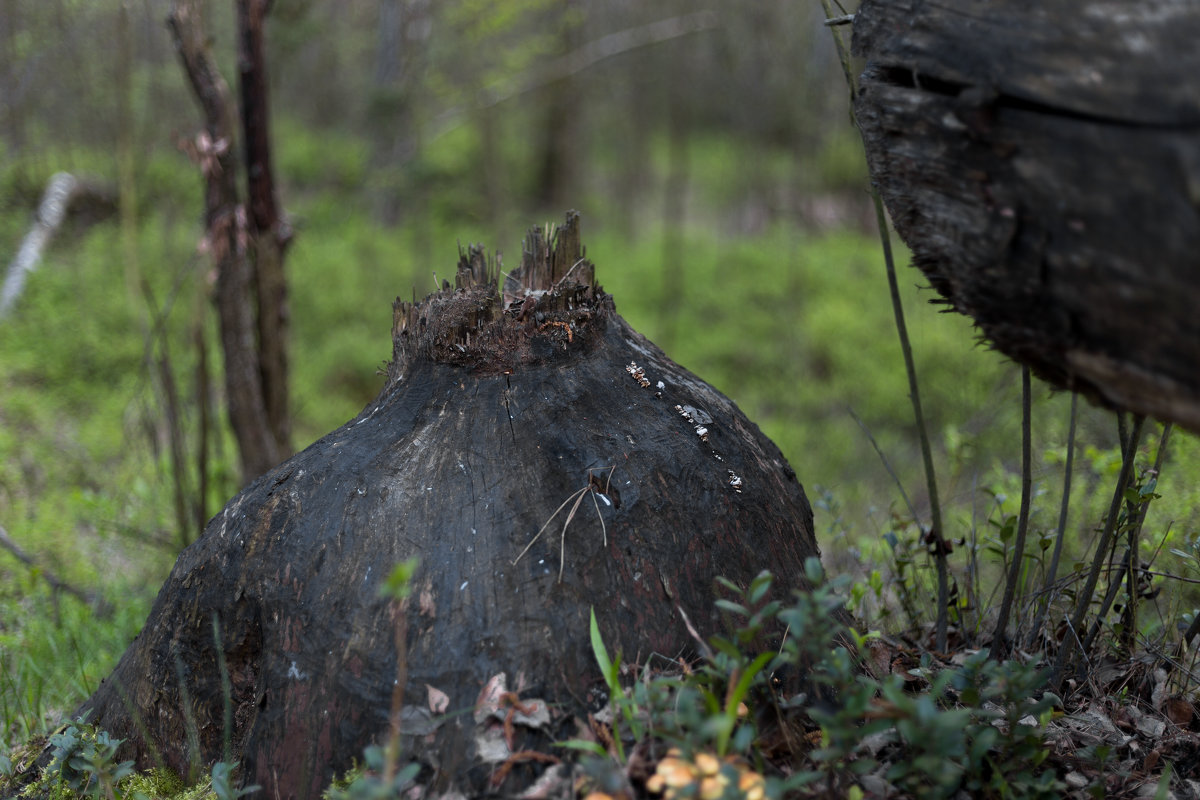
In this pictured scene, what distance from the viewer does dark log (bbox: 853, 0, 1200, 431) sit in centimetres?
111

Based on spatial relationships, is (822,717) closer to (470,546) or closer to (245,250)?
(470,546)

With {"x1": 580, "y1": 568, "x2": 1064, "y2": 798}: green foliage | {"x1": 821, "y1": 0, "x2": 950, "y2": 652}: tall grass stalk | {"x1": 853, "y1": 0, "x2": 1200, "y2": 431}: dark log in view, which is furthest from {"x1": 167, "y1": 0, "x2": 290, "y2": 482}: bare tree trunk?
{"x1": 853, "y1": 0, "x2": 1200, "y2": 431}: dark log

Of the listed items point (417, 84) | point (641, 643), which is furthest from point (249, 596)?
point (417, 84)

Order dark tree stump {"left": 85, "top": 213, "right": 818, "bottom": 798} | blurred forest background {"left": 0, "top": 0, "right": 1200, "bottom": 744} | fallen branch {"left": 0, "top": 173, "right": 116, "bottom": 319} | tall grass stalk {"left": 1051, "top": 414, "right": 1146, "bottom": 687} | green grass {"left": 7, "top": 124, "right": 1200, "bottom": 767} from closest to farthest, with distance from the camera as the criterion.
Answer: dark tree stump {"left": 85, "top": 213, "right": 818, "bottom": 798}, tall grass stalk {"left": 1051, "top": 414, "right": 1146, "bottom": 687}, green grass {"left": 7, "top": 124, "right": 1200, "bottom": 767}, blurred forest background {"left": 0, "top": 0, "right": 1200, "bottom": 744}, fallen branch {"left": 0, "top": 173, "right": 116, "bottom": 319}

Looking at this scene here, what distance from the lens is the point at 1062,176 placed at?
1.21 metres

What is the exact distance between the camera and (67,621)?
125 inches

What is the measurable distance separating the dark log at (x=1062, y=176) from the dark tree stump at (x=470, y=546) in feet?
2.45

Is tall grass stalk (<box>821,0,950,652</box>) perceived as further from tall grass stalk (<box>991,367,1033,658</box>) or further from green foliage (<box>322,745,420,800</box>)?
green foliage (<box>322,745,420,800</box>)

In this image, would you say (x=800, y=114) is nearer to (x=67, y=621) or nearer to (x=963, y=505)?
(x=963, y=505)

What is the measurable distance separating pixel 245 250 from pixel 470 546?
2398mm

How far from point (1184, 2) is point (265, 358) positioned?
363cm

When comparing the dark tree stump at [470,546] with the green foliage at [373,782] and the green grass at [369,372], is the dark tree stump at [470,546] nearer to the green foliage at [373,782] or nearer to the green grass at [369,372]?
the green foliage at [373,782]

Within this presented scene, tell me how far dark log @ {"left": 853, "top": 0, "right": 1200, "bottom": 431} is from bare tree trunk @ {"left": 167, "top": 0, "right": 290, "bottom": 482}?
9.54ft

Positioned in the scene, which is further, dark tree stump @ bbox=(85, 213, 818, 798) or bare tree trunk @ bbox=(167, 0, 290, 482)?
bare tree trunk @ bbox=(167, 0, 290, 482)
